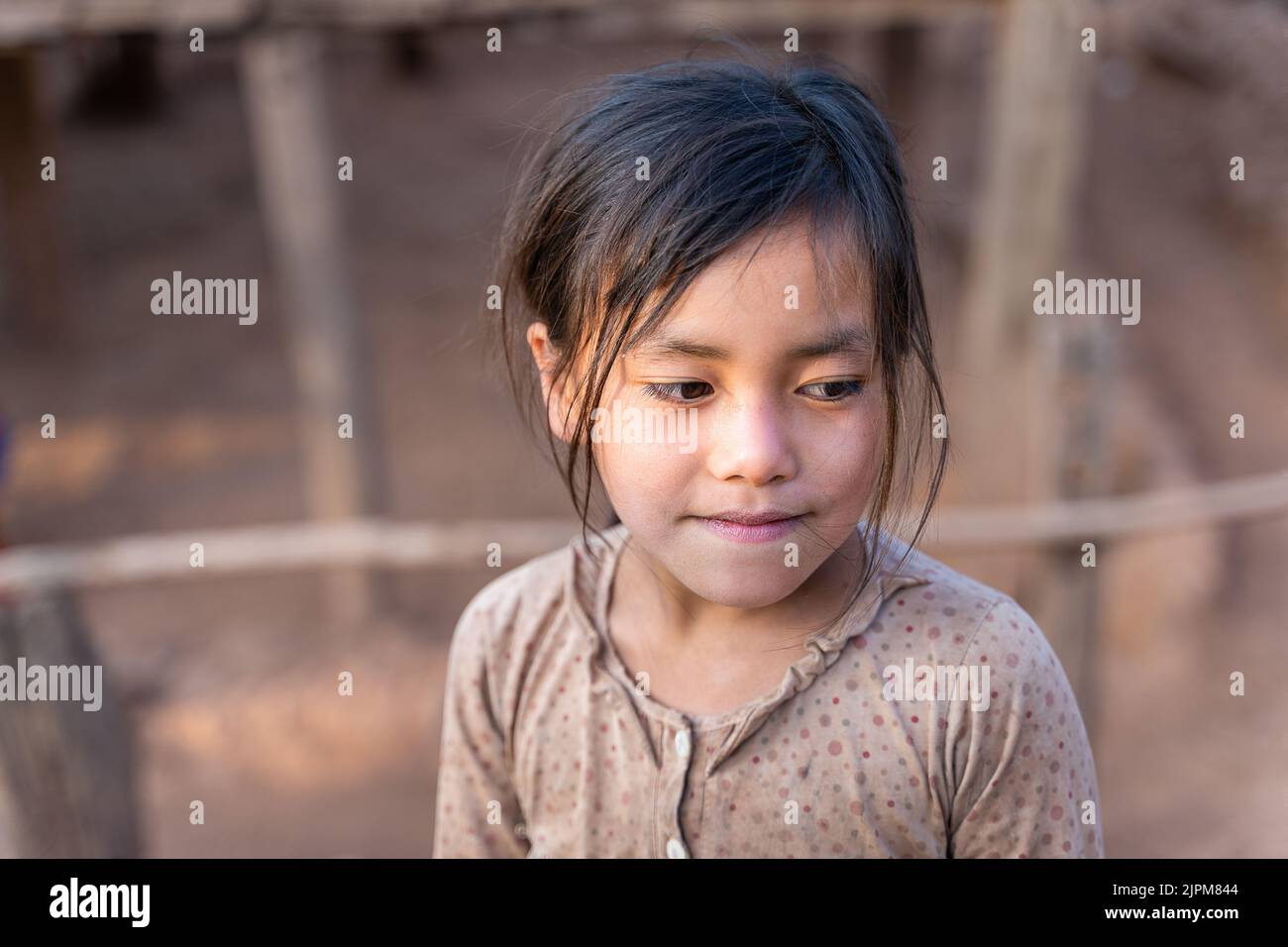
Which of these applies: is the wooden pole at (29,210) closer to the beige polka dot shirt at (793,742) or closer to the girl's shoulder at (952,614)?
the beige polka dot shirt at (793,742)

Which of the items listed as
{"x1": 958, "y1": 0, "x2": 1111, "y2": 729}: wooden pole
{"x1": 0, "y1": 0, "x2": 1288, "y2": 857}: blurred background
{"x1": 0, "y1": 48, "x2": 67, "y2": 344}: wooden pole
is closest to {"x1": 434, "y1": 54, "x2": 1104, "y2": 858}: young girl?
{"x1": 0, "y1": 0, "x2": 1288, "y2": 857}: blurred background

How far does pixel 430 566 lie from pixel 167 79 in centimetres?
572

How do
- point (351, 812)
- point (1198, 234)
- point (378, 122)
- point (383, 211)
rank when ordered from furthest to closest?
point (378, 122) → point (383, 211) → point (1198, 234) → point (351, 812)

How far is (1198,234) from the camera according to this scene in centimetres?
678

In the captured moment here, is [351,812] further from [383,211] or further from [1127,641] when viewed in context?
[383,211]

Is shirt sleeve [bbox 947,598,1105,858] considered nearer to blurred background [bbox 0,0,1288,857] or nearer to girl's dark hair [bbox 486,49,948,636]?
girl's dark hair [bbox 486,49,948,636]

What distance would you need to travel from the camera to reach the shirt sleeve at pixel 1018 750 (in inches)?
37.6

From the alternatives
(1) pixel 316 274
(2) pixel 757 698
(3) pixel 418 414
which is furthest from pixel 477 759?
(3) pixel 418 414

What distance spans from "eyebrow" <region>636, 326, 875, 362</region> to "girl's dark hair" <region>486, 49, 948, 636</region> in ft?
0.06

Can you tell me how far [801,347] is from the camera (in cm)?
89

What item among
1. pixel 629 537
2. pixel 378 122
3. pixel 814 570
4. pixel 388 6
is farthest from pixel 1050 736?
pixel 378 122

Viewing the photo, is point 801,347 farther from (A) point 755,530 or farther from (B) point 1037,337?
(B) point 1037,337

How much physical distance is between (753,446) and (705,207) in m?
0.19

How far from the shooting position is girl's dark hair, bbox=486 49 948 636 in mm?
920
